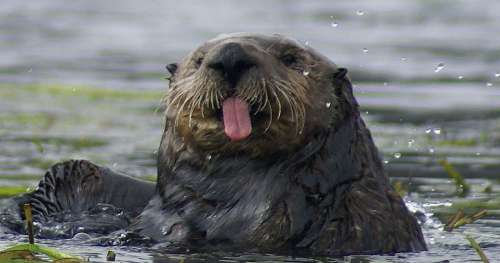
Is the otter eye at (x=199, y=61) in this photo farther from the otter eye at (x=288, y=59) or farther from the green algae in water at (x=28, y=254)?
the green algae in water at (x=28, y=254)

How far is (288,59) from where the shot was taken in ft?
20.0

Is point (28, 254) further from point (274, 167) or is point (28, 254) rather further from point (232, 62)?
point (274, 167)

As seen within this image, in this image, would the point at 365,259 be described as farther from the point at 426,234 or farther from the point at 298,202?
the point at 426,234

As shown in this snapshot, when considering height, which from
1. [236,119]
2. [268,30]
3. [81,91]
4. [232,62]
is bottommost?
[236,119]

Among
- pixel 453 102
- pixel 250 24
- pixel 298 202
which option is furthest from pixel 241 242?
pixel 250 24

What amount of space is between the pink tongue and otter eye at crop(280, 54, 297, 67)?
15.7 inches

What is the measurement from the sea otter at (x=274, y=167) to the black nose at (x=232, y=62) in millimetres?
24

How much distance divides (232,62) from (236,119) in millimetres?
243

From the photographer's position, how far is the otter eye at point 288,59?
20.0ft

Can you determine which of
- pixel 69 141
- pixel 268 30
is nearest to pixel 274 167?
pixel 69 141

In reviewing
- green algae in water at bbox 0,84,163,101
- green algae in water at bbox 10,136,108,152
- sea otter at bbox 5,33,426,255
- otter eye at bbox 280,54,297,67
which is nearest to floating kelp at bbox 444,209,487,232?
sea otter at bbox 5,33,426,255

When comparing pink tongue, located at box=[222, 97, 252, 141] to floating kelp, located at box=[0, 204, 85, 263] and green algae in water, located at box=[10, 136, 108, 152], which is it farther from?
green algae in water, located at box=[10, 136, 108, 152]

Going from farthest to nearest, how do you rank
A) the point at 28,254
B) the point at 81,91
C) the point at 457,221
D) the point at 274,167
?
the point at 81,91, the point at 457,221, the point at 274,167, the point at 28,254

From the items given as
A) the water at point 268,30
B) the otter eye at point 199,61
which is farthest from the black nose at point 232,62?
the water at point 268,30
